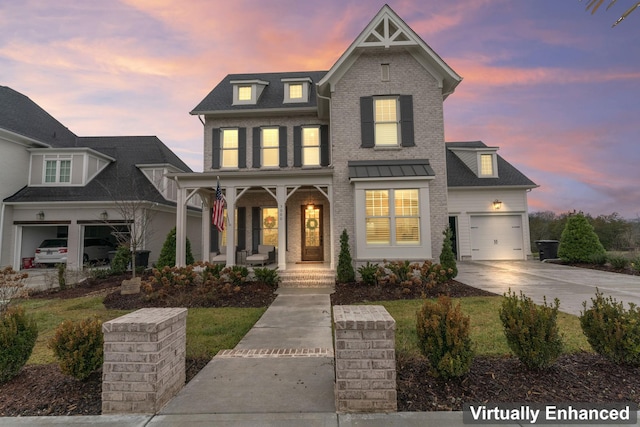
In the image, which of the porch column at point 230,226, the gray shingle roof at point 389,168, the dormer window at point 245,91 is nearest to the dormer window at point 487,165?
the gray shingle roof at point 389,168

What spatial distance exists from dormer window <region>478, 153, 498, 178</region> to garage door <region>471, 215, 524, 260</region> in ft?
8.30

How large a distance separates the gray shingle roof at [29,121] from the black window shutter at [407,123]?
18577 mm

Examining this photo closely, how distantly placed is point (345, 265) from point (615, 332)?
23.5 ft

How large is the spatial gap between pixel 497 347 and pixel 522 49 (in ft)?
44.6

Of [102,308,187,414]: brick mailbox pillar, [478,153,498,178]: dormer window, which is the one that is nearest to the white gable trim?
[478,153,498,178]: dormer window

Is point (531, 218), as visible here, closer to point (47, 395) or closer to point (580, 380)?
point (580, 380)

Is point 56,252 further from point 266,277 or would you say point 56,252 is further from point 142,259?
point 266,277

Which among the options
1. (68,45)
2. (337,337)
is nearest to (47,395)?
(337,337)

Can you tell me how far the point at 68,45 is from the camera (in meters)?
11.4

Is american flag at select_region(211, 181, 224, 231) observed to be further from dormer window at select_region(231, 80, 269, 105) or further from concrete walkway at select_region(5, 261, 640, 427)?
dormer window at select_region(231, 80, 269, 105)

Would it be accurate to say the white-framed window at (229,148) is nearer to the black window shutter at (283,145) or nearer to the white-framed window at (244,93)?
the white-framed window at (244,93)

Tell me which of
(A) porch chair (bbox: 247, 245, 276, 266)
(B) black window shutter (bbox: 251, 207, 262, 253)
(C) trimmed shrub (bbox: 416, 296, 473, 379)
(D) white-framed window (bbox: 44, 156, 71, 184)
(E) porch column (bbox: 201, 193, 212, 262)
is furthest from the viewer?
(D) white-framed window (bbox: 44, 156, 71, 184)

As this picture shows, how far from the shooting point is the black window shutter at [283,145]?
1301cm

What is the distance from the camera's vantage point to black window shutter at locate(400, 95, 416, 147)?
36.9 ft
